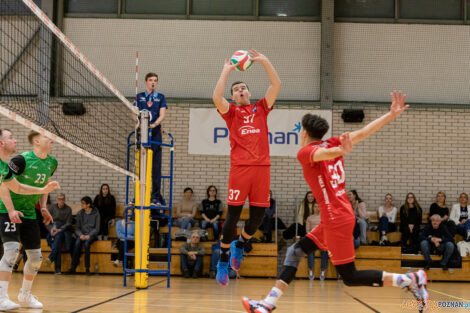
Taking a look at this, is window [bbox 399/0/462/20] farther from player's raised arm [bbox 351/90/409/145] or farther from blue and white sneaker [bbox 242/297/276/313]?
blue and white sneaker [bbox 242/297/276/313]

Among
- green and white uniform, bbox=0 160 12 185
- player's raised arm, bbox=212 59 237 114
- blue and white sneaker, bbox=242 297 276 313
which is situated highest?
player's raised arm, bbox=212 59 237 114

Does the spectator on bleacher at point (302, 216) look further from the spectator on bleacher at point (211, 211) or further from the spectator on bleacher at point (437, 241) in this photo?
the spectator on bleacher at point (437, 241)

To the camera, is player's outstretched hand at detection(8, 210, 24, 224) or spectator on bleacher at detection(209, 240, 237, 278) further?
spectator on bleacher at detection(209, 240, 237, 278)

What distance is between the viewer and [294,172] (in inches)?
631

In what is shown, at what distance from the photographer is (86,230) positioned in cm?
1417

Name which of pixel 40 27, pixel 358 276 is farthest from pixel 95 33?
pixel 358 276

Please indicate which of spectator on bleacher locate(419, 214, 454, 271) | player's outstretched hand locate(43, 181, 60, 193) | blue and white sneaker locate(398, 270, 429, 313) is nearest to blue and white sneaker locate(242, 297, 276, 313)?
blue and white sneaker locate(398, 270, 429, 313)

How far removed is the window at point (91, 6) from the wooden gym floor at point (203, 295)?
792 cm

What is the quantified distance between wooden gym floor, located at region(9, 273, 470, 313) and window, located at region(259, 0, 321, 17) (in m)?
7.83

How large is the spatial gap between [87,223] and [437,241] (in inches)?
349

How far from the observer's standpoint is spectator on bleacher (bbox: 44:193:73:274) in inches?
543

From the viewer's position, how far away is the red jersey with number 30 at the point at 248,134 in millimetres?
6684

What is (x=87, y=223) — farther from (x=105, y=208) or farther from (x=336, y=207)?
(x=336, y=207)

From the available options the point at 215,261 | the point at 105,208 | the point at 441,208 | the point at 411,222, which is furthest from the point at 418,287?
the point at 105,208
